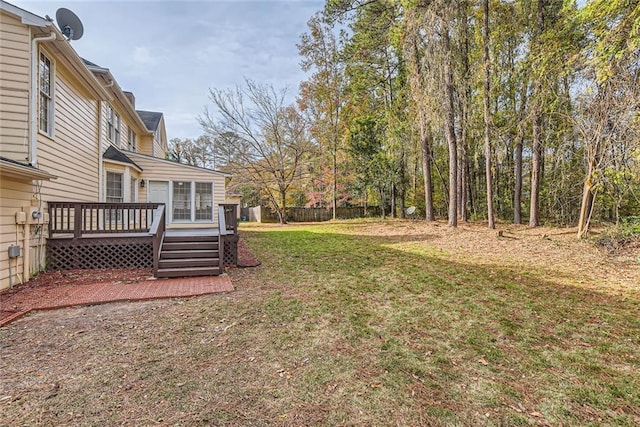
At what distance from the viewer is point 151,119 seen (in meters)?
15.0

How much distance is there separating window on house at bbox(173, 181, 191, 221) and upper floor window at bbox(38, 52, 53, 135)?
5229 millimetres

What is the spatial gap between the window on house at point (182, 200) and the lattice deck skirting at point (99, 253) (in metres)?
4.54

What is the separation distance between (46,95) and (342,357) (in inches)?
289

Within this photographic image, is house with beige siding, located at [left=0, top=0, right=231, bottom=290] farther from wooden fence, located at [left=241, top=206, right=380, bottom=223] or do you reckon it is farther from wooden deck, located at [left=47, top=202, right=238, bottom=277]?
wooden fence, located at [left=241, top=206, right=380, bottom=223]

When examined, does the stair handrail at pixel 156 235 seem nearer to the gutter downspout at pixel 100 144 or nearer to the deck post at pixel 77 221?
the deck post at pixel 77 221

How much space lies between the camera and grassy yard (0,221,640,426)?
2.19 metres

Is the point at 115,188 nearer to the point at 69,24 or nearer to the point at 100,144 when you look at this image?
the point at 100,144

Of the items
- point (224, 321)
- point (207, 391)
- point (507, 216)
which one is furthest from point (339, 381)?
point (507, 216)

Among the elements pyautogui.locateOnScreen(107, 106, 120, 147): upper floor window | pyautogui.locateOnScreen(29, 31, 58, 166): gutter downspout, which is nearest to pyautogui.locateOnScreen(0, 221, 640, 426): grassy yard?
pyautogui.locateOnScreen(29, 31, 58, 166): gutter downspout

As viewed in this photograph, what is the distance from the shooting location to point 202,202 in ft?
37.7

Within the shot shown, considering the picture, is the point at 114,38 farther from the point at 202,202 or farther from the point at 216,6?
the point at 202,202

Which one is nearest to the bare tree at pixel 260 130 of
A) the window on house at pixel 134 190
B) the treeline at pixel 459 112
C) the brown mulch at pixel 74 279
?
the treeline at pixel 459 112

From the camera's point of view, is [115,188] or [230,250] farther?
[115,188]

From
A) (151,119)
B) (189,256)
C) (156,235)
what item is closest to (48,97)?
(156,235)
